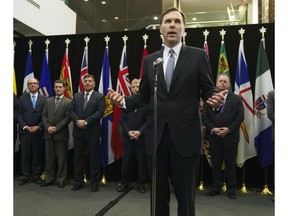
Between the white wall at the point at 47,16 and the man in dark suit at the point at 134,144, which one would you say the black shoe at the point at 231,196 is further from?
the white wall at the point at 47,16

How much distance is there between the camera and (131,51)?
4.75 m

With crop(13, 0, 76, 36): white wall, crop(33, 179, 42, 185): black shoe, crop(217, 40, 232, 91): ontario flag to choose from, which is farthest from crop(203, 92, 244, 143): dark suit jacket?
crop(13, 0, 76, 36): white wall

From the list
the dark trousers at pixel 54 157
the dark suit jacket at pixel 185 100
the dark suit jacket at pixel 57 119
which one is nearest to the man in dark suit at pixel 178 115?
the dark suit jacket at pixel 185 100

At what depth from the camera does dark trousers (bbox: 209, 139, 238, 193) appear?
3792 millimetres

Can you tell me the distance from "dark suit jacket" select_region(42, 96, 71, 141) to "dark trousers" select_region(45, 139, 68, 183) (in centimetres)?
10

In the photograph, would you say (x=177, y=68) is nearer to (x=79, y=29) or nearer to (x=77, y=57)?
(x=77, y=57)

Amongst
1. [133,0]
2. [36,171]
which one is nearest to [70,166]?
[36,171]

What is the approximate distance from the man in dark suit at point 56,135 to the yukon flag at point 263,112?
281 centimetres

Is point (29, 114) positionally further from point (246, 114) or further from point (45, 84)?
point (246, 114)

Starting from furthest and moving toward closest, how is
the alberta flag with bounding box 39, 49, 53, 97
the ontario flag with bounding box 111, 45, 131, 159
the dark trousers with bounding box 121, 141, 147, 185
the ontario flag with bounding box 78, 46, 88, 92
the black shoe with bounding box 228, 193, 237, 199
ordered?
the alberta flag with bounding box 39, 49, 53, 97, the ontario flag with bounding box 78, 46, 88, 92, the ontario flag with bounding box 111, 45, 131, 159, the dark trousers with bounding box 121, 141, 147, 185, the black shoe with bounding box 228, 193, 237, 199

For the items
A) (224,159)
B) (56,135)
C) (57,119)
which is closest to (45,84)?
(57,119)

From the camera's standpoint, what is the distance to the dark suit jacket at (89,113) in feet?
13.6

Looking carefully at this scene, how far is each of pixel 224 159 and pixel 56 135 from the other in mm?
2492

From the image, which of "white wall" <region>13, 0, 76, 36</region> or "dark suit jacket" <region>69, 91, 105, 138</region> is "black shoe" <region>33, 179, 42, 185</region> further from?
"white wall" <region>13, 0, 76, 36</region>
